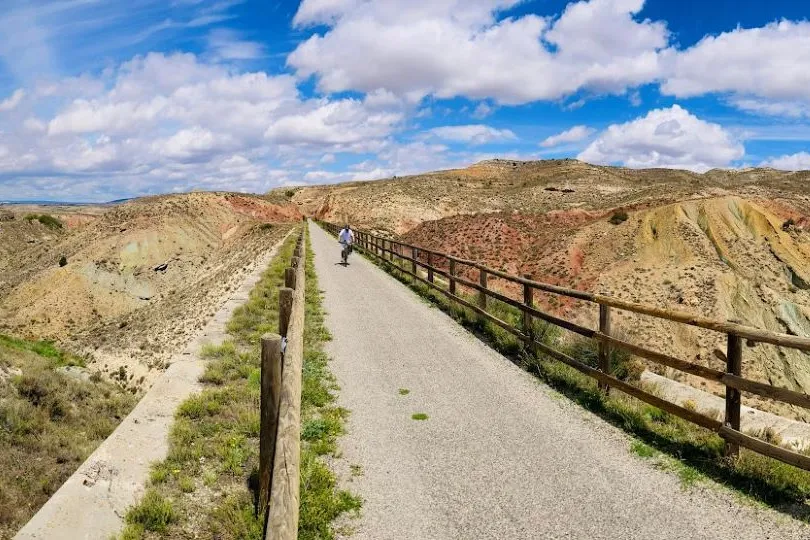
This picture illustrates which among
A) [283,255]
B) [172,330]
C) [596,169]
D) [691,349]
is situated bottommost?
[691,349]

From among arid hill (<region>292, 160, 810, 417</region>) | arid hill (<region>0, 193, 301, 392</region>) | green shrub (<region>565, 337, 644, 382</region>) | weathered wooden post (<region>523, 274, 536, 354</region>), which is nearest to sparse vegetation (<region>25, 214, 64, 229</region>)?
arid hill (<region>0, 193, 301, 392</region>)

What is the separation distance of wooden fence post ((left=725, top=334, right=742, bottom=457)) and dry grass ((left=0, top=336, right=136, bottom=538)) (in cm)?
796

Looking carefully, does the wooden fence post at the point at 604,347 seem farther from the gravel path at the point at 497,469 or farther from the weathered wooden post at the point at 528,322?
the weathered wooden post at the point at 528,322

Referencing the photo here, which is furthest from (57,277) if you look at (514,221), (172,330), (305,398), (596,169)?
(596,169)

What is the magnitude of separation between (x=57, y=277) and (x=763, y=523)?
162ft

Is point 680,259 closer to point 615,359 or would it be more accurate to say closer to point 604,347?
point 615,359

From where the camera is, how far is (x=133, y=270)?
4619cm

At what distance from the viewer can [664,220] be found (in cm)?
2980

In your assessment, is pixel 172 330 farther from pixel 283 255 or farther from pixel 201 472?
pixel 201 472

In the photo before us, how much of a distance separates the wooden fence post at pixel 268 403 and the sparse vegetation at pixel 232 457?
0.30 meters

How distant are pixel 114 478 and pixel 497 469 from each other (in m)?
3.73

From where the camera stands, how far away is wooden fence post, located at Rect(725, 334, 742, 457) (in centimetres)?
506

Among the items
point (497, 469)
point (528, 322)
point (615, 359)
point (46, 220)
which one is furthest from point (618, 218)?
point (46, 220)

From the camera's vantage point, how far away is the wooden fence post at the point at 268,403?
13.2 ft
